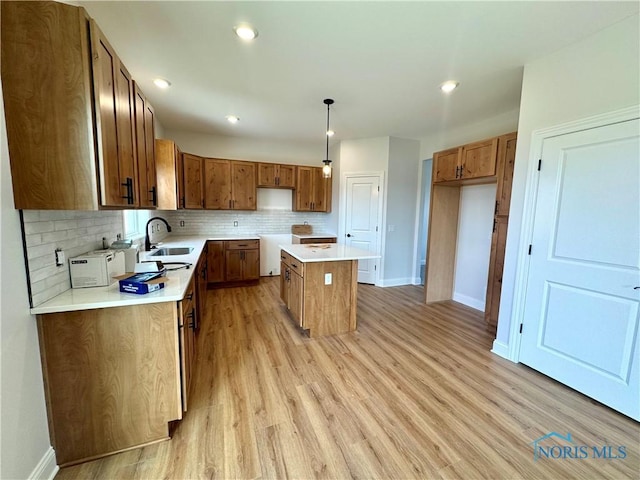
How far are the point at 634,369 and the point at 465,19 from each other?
2679 millimetres

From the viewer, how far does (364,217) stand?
486 cm

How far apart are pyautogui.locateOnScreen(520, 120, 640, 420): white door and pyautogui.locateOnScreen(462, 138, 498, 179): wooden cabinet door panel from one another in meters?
0.79

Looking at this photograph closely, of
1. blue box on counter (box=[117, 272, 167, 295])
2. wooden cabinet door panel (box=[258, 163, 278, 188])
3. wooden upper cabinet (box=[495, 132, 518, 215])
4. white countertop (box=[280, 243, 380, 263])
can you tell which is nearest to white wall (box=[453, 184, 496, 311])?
wooden upper cabinet (box=[495, 132, 518, 215])

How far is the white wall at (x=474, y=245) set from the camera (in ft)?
12.1

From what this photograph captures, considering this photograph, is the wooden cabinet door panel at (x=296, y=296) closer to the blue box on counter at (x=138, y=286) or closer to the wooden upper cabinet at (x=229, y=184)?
the blue box on counter at (x=138, y=286)

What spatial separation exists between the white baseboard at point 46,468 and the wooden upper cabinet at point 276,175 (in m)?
4.13

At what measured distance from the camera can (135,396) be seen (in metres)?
1.49

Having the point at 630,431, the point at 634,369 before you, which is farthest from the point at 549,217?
the point at 630,431

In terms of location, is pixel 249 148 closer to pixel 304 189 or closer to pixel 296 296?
pixel 304 189

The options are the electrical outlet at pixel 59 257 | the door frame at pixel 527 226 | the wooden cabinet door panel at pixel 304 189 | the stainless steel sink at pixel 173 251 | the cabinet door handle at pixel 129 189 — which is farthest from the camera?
the wooden cabinet door panel at pixel 304 189

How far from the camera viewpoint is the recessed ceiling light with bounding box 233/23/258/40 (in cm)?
186

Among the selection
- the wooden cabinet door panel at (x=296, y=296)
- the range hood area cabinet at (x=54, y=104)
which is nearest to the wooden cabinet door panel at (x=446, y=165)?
the wooden cabinet door panel at (x=296, y=296)

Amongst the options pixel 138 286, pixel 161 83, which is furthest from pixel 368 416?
pixel 161 83

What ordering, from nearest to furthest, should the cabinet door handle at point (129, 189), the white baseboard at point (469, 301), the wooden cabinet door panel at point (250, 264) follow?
the cabinet door handle at point (129, 189) < the white baseboard at point (469, 301) < the wooden cabinet door panel at point (250, 264)
